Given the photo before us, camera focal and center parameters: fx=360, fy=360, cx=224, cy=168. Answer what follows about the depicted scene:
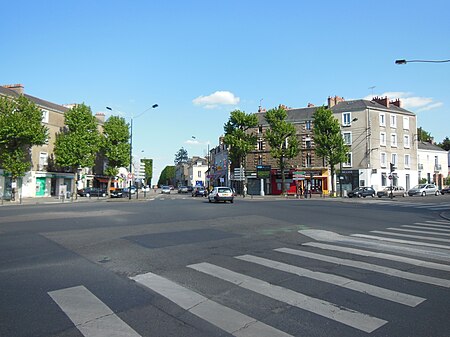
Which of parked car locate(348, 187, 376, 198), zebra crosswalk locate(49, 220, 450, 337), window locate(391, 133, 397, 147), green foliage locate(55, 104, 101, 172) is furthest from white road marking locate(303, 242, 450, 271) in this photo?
window locate(391, 133, 397, 147)

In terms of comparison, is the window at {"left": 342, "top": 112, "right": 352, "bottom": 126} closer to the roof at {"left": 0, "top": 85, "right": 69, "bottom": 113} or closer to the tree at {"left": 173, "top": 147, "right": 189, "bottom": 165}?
the roof at {"left": 0, "top": 85, "right": 69, "bottom": 113}

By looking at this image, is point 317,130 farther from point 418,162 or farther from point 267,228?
point 267,228

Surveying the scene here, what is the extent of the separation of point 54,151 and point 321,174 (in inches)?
1518


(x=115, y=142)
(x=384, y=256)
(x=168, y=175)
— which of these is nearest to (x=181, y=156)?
(x=168, y=175)

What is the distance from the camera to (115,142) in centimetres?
5569

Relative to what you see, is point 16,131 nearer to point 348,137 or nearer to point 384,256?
point 384,256

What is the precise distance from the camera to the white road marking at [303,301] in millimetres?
4223

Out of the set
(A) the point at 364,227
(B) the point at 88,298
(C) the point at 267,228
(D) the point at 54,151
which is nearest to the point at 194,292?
(B) the point at 88,298

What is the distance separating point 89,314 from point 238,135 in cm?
5031

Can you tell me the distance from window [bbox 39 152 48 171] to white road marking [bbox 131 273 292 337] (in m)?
46.5

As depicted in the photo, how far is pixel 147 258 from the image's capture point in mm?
7879

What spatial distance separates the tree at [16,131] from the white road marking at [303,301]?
37.3 m

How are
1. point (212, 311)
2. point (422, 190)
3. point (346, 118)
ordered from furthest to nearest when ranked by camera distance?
1. point (346, 118)
2. point (422, 190)
3. point (212, 311)

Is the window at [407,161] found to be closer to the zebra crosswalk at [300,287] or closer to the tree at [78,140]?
the tree at [78,140]
